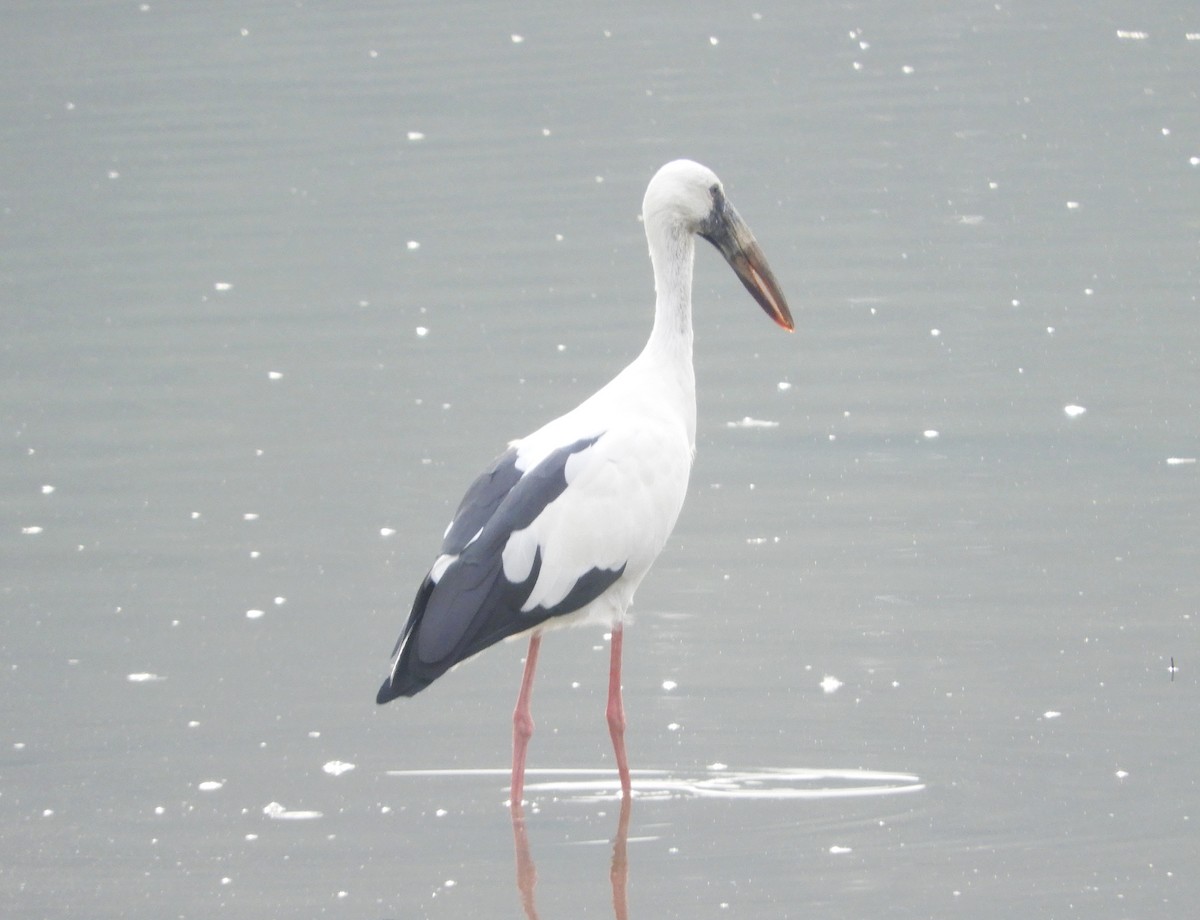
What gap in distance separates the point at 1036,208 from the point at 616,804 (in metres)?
7.13

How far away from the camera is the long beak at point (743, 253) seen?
6.23m

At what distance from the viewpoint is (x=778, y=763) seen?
5.45 metres

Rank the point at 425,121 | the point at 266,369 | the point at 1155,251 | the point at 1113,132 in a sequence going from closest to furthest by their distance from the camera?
1. the point at 266,369
2. the point at 1155,251
3. the point at 1113,132
4. the point at 425,121

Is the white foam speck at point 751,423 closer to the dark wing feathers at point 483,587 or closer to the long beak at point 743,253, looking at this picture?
the long beak at point 743,253

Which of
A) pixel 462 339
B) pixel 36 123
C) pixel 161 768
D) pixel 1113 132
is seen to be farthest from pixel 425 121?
pixel 161 768

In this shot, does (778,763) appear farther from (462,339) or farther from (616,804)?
(462,339)

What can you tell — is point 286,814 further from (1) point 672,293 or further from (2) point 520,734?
(1) point 672,293

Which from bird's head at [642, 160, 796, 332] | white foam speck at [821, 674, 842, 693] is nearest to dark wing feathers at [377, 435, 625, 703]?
white foam speck at [821, 674, 842, 693]

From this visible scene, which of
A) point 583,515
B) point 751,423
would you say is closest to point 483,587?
point 583,515

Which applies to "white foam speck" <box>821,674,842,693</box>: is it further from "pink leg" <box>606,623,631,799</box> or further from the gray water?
"pink leg" <box>606,623,631,799</box>

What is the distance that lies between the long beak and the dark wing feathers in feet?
3.00

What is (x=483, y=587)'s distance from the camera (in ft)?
17.3

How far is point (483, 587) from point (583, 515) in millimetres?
398

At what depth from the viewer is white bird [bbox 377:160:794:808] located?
17.2 feet
